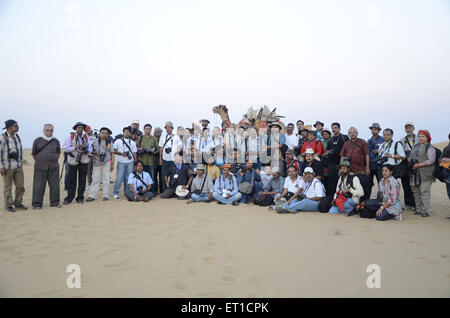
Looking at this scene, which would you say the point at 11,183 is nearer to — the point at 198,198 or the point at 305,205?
the point at 198,198

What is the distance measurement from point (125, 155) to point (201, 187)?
8.76 feet

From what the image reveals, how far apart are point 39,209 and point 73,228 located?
2602 millimetres

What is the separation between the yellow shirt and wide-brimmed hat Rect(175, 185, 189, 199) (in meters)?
0.90

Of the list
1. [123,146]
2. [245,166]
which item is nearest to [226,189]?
[245,166]

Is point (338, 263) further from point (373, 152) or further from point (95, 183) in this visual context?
point (95, 183)

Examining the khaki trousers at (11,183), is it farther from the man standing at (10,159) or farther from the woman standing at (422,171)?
the woman standing at (422,171)

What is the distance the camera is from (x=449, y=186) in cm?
611

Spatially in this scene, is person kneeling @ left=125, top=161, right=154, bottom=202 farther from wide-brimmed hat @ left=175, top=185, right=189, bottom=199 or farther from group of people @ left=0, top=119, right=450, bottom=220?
wide-brimmed hat @ left=175, top=185, right=189, bottom=199

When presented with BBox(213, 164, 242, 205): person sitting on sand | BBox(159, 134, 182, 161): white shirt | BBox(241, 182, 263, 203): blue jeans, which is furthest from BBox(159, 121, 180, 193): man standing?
BBox(241, 182, 263, 203): blue jeans

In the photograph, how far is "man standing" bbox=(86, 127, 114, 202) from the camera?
852cm

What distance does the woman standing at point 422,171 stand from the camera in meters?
6.38

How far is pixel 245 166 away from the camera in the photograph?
865 centimetres

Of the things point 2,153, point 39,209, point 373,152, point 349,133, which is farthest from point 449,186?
point 2,153

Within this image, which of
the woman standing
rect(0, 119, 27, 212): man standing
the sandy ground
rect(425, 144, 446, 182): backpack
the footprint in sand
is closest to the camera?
the sandy ground
